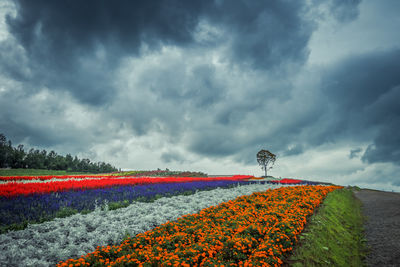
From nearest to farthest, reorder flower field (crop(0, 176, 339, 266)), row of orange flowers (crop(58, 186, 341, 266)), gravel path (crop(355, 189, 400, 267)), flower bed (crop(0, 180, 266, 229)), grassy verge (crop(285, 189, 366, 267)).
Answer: row of orange flowers (crop(58, 186, 341, 266)) < flower field (crop(0, 176, 339, 266)) < grassy verge (crop(285, 189, 366, 267)) < gravel path (crop(355, 189, 400, 267)) < flower bed (crop(0, 180, 266, 229))

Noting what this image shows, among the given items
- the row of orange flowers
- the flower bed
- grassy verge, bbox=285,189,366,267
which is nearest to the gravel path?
grassy verge, bbox=285,189,366,267

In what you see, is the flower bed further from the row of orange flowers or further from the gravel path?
the gravel path

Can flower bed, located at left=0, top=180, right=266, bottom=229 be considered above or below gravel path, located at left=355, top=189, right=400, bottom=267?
above

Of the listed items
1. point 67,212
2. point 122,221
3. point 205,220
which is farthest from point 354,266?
point 67,212

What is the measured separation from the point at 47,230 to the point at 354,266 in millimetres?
10468

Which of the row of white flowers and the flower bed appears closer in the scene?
the row of white flowers

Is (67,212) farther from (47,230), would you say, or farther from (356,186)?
(356,186)

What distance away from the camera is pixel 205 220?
8.71 m

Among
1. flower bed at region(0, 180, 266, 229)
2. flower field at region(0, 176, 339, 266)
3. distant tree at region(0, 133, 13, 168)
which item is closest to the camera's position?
flower field at region(0, 176, 339, 266)

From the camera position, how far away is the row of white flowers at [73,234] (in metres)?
5.77

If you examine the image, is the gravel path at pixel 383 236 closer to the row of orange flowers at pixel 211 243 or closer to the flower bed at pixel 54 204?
the row of orange flowers at pixel 211 243

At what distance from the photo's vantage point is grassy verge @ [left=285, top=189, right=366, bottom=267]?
255 inches

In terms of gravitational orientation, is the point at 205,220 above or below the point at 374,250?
above

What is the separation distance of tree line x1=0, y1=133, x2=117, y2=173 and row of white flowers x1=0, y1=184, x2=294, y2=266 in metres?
34.6
